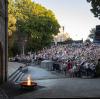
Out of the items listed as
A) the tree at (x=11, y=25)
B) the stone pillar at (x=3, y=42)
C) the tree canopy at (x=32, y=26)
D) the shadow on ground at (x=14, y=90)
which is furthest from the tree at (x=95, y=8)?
the tree canopy at (x=32, y=26)

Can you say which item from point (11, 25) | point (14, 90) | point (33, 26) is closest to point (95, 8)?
point (14, 90)

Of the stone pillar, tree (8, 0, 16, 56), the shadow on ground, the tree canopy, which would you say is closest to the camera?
the shadow on ground

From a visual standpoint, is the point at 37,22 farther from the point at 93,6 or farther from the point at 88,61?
the point at 93,6

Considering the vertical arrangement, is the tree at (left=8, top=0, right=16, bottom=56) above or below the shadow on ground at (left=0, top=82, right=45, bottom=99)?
above

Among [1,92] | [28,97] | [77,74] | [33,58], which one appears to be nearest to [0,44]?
[1,92]

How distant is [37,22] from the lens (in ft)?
305

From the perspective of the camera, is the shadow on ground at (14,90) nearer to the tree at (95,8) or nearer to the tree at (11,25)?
the tree at (95,8)

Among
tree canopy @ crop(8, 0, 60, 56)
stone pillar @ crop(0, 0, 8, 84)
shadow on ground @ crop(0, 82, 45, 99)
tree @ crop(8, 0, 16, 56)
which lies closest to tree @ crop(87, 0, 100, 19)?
stone pillar @ crop(0, 0, 8, 84)

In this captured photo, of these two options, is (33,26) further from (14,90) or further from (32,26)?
(14,90)

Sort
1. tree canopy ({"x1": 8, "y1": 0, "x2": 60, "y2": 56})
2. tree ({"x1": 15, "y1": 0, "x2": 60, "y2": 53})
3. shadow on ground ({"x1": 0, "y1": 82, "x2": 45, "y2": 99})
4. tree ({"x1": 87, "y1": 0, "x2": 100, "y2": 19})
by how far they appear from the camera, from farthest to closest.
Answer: tree ({"x1": 15, "y1": 0, "x2": 60, "y2": 53}) < tree canopy ({"x1": 8, "y1": 0, "x2": 60, "y2": 56}) < tree ({"x1": 87, "y1": 0, "x2": 100, "y2": 19}) < shadow on ground ({"x1": 0, "y1": 82, "x2": 45, "y2": 99})

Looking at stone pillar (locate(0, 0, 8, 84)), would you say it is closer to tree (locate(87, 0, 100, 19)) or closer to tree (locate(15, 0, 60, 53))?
tree (locate(87, 0, 100, 19))

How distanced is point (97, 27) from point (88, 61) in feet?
85.7

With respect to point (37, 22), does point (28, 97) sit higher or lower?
lower

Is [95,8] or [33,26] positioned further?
[33,26]
